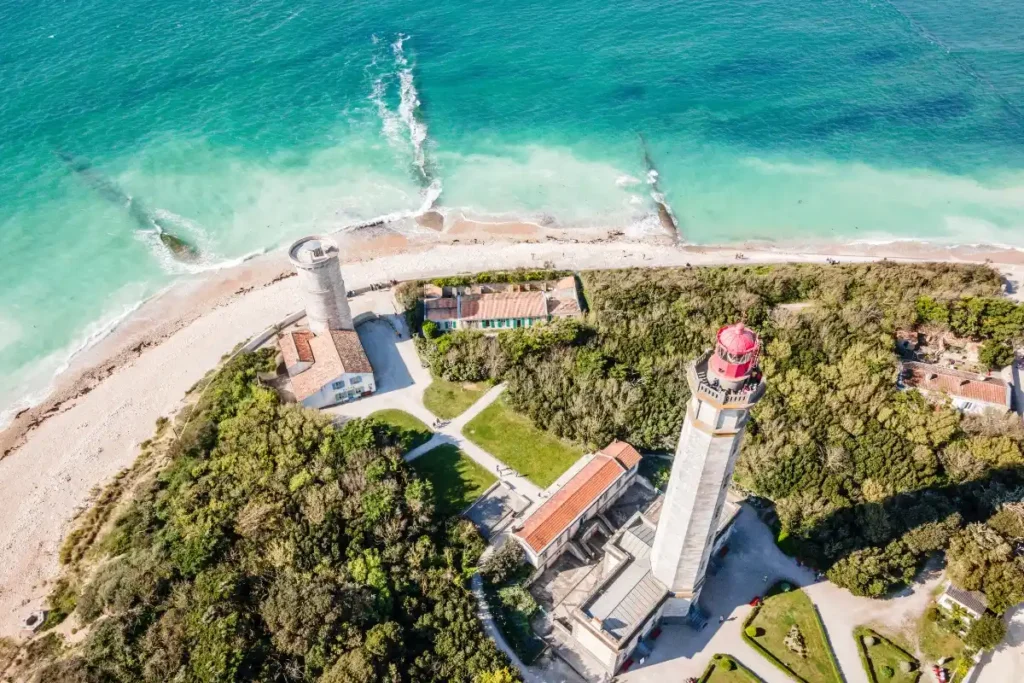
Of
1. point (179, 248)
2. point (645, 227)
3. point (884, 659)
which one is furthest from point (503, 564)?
point (179, 248)

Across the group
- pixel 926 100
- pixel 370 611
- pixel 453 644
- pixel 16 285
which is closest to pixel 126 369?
pixel 16 285

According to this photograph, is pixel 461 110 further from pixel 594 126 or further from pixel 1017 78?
pixel 1017 78

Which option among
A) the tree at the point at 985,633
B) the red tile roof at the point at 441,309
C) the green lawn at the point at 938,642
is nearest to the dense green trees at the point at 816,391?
the red tile roof at the point at 441,309

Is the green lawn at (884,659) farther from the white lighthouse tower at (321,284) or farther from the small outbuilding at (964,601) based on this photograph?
the white lighthouse tower at (321,284)

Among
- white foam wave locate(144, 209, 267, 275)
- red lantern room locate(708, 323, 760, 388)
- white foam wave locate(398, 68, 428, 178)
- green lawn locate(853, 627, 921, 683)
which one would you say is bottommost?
green lawn locate(853, 627, 921, 683)

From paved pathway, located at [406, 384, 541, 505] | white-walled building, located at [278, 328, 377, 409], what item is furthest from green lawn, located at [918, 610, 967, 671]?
white-walled building, located at [278, 328, 377, 409]

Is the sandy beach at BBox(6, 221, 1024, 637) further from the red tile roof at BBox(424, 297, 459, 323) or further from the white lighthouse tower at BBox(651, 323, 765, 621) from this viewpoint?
the white lighthouse tower at BBox(651, 323, 765, 621)
